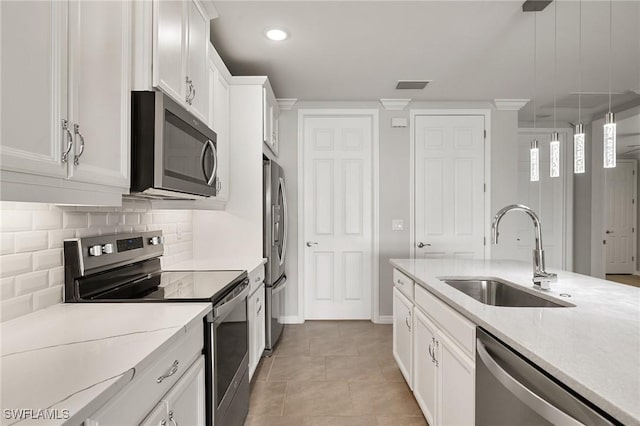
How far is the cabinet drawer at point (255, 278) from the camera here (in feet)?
8.19

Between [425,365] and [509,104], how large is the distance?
11.4ft

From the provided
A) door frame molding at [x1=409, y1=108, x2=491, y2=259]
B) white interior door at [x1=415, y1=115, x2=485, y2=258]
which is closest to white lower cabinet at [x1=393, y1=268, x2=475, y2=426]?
door frame molding at [x1=409, y1=108, x2=491, y2=259]

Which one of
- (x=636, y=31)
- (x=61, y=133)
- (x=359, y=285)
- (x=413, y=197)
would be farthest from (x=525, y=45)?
(x=61, y=133)

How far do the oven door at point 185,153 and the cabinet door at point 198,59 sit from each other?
144mm

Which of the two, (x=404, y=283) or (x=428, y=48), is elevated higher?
(x=428, y=48)

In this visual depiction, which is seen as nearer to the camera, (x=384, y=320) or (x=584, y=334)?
(x=584, y=334)

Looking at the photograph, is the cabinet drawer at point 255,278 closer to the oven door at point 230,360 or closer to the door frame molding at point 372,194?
the oven door at point 230,360

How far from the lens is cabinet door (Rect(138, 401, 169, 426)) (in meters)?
1.03

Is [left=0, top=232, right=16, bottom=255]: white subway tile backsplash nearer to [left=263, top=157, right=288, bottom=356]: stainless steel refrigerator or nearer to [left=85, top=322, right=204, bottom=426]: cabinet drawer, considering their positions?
[left=85, top=322, right=204, bottom=426]: cabinet drawer

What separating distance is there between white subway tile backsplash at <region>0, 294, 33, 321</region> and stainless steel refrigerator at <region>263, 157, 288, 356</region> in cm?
185

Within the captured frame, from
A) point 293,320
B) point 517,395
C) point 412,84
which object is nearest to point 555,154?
point 517,395

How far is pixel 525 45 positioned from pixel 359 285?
2.86 meters

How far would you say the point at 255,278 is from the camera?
2.67 m

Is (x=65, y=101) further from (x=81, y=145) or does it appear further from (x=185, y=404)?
(x=185, y=404)
